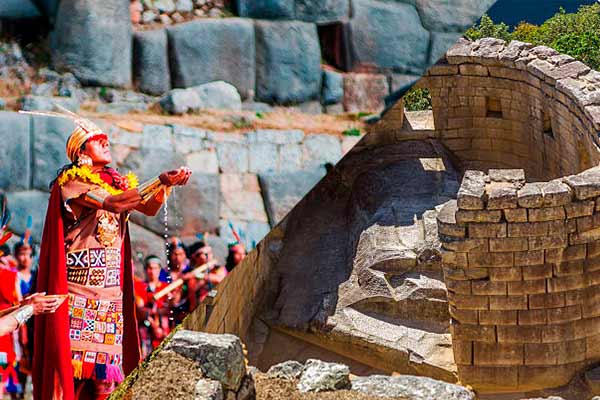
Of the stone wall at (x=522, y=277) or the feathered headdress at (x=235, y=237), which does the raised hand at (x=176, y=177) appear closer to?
the feathered headdress at (x=235, y=237)

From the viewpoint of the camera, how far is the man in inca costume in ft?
9.79

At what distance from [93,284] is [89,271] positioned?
5cm

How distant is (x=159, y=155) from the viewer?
9.61 ft

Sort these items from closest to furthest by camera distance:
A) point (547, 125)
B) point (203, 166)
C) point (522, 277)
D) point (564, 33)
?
point (203, 166)
point (522, 277)
point (547, 125)
point (564, 33)

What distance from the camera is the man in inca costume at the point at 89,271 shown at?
2984mm

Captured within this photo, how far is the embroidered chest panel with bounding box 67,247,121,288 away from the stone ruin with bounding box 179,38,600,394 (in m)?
3.85

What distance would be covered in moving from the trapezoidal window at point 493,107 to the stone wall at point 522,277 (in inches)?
165

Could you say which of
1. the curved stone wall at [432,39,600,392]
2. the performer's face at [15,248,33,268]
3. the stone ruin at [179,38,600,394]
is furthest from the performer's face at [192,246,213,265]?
the curved stone wall at [432,39,600,392]

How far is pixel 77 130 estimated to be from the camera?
282 cm

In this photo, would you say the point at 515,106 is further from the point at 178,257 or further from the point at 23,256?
the point at 23,256

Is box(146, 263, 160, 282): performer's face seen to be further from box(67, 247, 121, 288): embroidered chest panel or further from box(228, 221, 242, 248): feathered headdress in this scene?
box(228, 221, 242, 248): feathered headdress

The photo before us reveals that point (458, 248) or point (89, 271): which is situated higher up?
point (89, 271)

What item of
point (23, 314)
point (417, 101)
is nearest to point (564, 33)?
point (417, 101)

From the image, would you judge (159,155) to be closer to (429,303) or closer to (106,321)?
(106,321)
